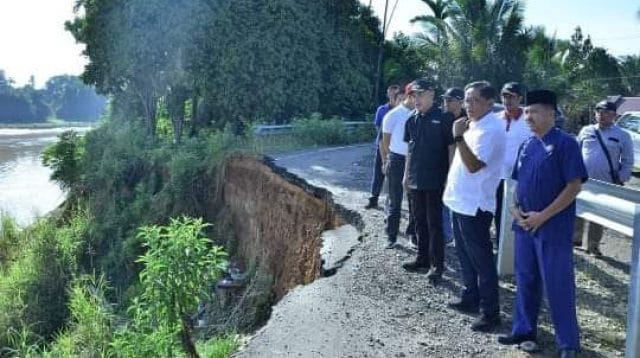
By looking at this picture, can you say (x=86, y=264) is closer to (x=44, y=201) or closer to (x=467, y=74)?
(x=44, y=201)

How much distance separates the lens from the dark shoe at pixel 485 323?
13.3 ft

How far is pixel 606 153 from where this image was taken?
611cm

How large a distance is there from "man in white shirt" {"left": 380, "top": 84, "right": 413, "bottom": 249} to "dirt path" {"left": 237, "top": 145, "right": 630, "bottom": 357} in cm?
29

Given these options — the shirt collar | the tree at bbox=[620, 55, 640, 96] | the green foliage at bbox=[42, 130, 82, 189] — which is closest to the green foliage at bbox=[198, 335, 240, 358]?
the shirt collar

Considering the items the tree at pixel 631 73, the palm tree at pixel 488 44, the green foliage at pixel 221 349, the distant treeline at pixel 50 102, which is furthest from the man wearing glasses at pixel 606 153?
the distant treeline at pixel 50 102

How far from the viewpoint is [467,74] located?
24938 millimetres

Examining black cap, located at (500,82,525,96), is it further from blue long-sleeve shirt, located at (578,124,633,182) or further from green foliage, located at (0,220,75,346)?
green foliage, located at (0,220,75,346)

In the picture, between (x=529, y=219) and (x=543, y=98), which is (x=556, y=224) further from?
(x=543, y=98)

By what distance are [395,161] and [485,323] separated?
2.59 metres

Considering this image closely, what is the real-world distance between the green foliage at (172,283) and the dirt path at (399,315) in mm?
715

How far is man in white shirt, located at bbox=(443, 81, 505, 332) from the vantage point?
4059 millimetres

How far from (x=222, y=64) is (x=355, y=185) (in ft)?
33.3

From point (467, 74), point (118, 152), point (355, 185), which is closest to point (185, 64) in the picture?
point (118, 152)

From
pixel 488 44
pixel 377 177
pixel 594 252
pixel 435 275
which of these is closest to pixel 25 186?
pixel 488 44
